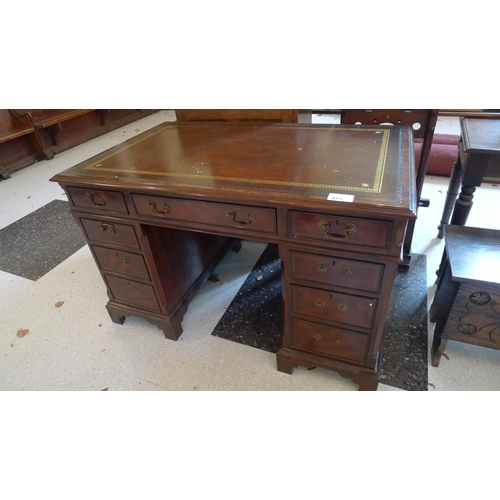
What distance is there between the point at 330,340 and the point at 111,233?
959 millimetres

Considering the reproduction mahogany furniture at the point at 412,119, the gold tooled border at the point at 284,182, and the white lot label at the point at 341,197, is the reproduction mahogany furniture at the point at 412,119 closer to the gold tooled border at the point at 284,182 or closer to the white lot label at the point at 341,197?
the gold tooled border at the point at 284,182

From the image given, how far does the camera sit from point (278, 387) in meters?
1.31

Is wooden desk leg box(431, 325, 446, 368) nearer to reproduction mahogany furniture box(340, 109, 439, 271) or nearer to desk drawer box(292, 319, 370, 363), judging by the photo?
desk drawer box(292, 319, 370, 363)

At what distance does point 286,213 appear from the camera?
3.12 feet

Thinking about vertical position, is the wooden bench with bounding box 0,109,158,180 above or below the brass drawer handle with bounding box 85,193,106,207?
below

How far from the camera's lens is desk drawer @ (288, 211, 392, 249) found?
2.90 feet

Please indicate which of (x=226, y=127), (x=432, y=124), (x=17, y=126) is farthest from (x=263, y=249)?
(x=17, y=126)

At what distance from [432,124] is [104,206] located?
144 cm

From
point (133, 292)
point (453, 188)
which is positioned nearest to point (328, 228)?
point (133, 292)

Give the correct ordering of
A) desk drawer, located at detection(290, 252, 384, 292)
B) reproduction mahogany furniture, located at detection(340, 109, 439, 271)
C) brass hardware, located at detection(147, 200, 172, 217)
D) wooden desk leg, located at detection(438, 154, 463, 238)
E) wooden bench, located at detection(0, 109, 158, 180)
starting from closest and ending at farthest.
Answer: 1. desk drawer, located at detection(290, 252, 384, 292)
2. brass hardware, located at detection(147, 200, 172, 217)
3. reproduction mahogany furniture, located at detection(340, 109, 439, 271)
4. wooden desk leg, located at detection(438, 154, 463, 238)
5. wooden bench, located at detection(0, 109, 158, 180)

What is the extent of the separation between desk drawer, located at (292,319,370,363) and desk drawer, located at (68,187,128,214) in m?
0.78

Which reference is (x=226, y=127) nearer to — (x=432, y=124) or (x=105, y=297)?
(x=432, y=124)

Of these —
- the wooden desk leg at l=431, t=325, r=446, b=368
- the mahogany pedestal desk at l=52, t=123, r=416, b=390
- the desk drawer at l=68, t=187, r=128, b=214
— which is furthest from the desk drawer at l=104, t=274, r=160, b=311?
the wooden desk leg at l=431, t=325, r=446, b=368

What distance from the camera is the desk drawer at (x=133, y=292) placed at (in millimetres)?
1466
